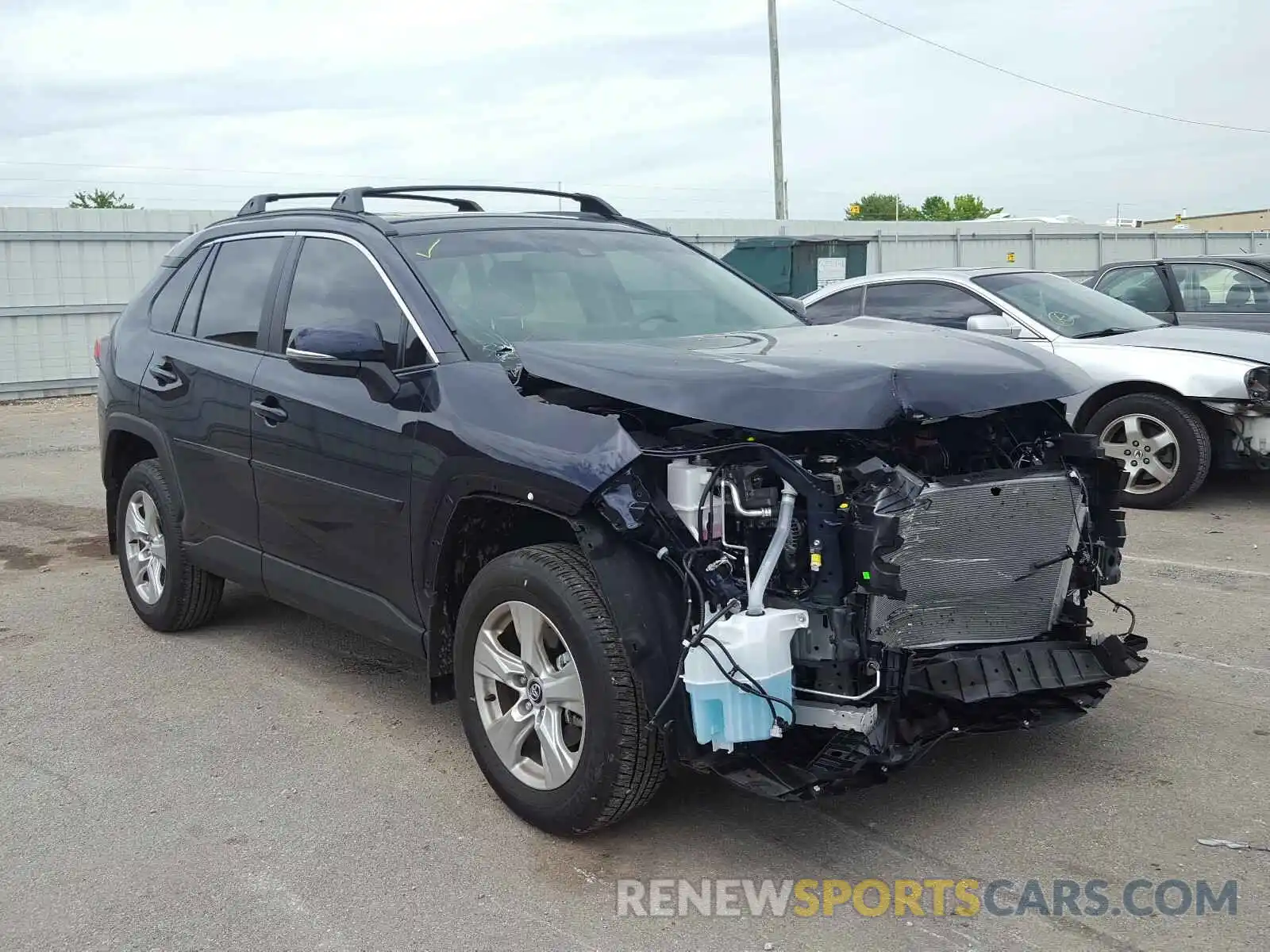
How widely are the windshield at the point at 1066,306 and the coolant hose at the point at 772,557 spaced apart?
20.1ft

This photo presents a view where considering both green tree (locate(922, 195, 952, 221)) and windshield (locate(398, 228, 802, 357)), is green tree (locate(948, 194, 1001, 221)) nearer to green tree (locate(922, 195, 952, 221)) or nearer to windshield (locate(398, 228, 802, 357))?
green tree (locate(922, 195, 952, 221))

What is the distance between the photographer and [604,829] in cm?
386

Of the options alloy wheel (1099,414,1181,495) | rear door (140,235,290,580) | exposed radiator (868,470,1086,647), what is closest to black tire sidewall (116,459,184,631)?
rear door (140,235,290,580)

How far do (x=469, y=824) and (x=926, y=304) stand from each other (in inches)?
259

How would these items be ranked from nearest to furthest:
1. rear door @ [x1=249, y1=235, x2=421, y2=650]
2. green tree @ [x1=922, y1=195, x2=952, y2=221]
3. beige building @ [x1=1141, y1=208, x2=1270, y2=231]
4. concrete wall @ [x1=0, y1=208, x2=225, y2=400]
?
rear door @ [x1=249, y1=235, x2=421, y2=650], concrete wall @ [x1=0, y1=208, x2=225, y2=400], beige building @ [x1=1141, y1=208, x2=1270, y2=231], green tree @ [x1=922, y1=195, x2=952, y2=221]

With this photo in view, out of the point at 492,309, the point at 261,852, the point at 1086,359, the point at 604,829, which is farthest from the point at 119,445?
the point at 1086,359

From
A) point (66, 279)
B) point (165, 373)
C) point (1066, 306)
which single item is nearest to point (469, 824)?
point (165, 373)

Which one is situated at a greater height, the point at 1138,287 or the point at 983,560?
the point at 1138,287

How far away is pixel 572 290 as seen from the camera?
4.82 meters

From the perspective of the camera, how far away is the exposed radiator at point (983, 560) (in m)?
3.54

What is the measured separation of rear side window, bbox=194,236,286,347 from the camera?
17.4 ft

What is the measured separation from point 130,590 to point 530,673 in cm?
329

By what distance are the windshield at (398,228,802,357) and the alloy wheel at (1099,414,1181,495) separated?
4089 mm

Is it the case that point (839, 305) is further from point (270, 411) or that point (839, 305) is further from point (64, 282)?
point (64, 282)
